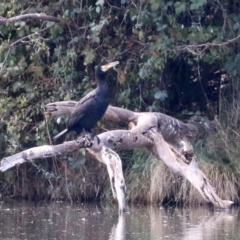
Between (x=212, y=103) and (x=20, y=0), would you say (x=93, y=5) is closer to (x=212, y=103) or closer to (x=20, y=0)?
(x=20, y=0)

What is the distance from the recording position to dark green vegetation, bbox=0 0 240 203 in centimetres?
1020

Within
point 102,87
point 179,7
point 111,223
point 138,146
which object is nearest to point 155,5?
point 179,7

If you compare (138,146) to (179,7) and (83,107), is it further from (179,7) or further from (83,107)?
(179,7)

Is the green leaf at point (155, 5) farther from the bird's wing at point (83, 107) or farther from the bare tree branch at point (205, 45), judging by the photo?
the bird's wing at point (83, 107)

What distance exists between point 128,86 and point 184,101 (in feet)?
3.02

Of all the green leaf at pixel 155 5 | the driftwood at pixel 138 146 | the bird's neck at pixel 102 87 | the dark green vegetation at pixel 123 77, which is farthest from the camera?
the dark green vegetation at pixel 123 77

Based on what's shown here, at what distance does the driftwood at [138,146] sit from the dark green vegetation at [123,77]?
0.74 m

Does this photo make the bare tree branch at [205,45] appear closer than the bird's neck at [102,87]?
No

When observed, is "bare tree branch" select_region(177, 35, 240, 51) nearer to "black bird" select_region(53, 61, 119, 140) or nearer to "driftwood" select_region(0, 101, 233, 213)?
"driftwood" select_region(0, 101, 233, 213)

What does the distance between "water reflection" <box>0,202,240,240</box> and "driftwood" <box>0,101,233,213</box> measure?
11.1 inches

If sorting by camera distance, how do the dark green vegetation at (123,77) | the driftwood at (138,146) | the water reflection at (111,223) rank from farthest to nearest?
the dark green vegetation at (123,77)
the driftwood at (138,146)
the water reflection at (111,223)

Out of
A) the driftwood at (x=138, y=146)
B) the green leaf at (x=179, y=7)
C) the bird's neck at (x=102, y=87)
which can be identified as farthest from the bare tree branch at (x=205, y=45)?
the bird's neck at (x=102, y=87)

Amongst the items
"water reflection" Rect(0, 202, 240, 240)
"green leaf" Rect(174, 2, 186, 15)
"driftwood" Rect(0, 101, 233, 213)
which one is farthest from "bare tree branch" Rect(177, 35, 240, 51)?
"water reflection" Rect(0, 202, 240, 240)

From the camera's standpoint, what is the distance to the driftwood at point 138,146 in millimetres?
8492
